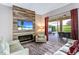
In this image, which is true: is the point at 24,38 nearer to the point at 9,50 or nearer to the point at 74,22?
the point at 9,50

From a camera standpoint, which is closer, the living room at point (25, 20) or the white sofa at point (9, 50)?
the white sofa at point (9, 50)

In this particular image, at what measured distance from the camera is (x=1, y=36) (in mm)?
1758

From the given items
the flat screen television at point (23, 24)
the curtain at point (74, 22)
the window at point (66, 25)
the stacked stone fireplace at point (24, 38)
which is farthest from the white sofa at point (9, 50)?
the curtain at point (74, 22)

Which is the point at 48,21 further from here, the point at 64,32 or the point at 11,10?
the point at 11,10

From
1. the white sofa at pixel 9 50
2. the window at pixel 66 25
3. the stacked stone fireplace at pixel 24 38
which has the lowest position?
the white sofa at pixel 9 50

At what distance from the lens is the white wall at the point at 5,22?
5.75 feet

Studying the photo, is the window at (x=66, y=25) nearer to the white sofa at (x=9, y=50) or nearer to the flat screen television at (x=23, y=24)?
the flat screen television at (x=23, y=24)

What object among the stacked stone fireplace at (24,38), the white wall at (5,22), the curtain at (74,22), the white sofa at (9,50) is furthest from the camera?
the stacked stone fireplace at (24,38)

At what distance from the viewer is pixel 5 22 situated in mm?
1850

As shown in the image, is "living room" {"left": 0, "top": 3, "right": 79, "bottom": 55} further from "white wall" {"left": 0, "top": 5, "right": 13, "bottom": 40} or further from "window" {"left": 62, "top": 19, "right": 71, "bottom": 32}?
"window" {"left": 62, "top": 19, "right": 71, "bottom": 32}

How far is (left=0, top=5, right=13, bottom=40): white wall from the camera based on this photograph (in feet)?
5.75

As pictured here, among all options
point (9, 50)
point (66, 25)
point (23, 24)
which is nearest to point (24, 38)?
point (23, 24)

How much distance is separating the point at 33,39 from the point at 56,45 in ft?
2.02
